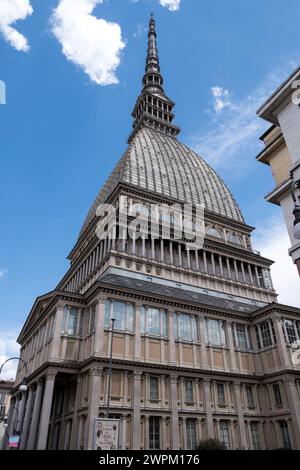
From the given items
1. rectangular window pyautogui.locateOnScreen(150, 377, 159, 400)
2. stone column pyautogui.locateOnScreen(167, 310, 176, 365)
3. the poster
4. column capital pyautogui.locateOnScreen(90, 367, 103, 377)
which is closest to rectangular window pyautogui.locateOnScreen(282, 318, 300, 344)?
stone column pyautogui.locateOnScreen(167, 310, 176, 365)

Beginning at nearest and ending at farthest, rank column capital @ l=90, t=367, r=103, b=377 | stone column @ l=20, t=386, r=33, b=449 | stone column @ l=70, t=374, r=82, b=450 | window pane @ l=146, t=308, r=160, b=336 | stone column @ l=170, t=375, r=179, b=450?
stone column @ l=70, t=374, r=82, b=450 < column capital @ l=90, t=367, r=103, b=377 < stone column @ l=170, t=375, r=179, b=450 < stone column @ l=20, t=386, r=33, b=449 < window pane @ l=146, t=308, r=160, b=336

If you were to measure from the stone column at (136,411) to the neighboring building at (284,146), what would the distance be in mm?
24253

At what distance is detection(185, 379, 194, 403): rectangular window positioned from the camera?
37.2 m

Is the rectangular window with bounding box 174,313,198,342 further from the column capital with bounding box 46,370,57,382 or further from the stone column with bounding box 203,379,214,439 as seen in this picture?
the column capital with bounding box 46,370,57,382

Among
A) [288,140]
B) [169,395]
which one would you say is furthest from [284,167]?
[169,395]

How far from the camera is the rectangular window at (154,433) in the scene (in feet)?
109

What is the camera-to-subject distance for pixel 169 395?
36.2 meters

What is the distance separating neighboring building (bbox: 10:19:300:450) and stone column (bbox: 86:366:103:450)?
0.09 m

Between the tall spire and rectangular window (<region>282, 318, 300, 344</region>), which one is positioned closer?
rectangular window (<region>282, 318, 300, 344</region>)

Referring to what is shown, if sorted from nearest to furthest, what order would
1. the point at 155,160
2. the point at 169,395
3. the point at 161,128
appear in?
1. the point at 169,395
2. the point at 155,160
3. the point at 161,128

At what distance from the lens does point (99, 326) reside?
116 feet

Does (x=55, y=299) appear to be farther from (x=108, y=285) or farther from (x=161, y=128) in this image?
(x=161, y=128)

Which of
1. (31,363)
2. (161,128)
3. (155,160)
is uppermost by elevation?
(161,128)
